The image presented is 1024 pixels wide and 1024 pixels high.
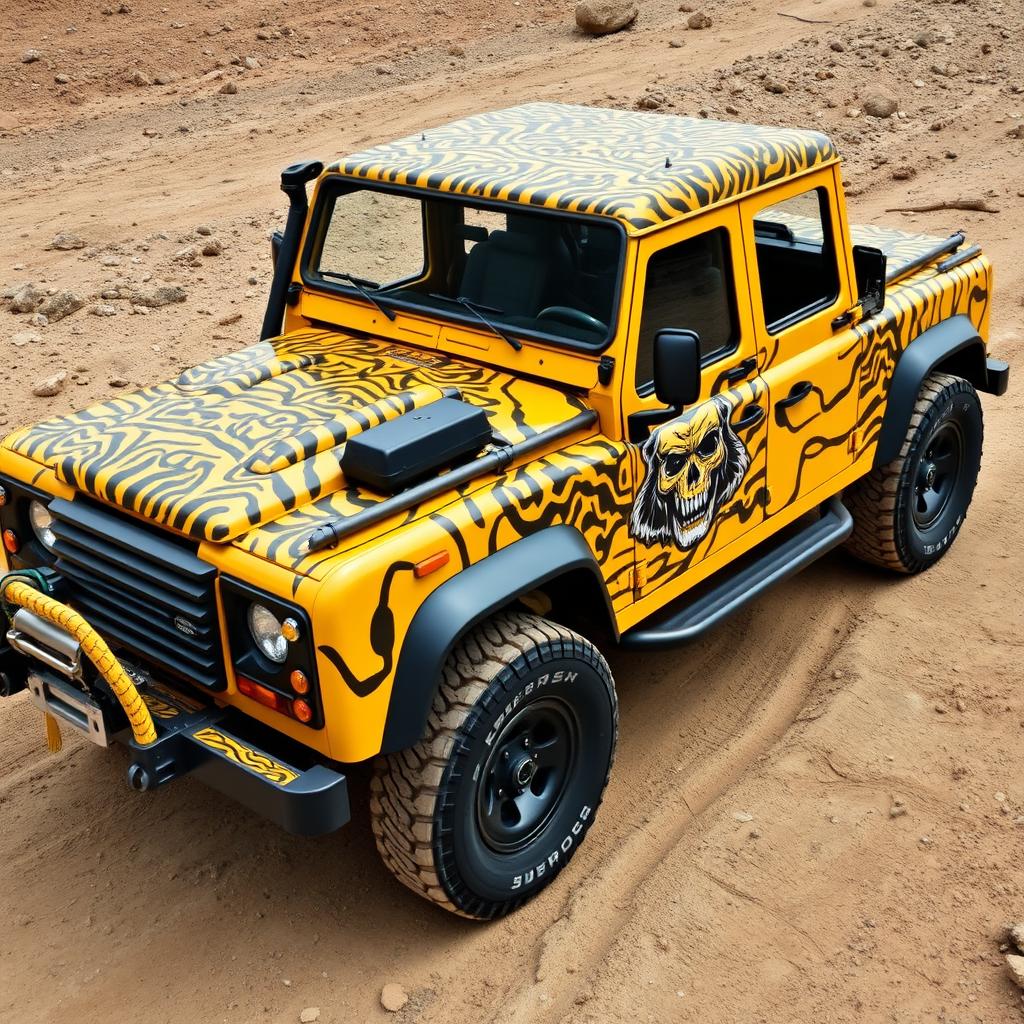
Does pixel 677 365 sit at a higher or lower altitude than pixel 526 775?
higher

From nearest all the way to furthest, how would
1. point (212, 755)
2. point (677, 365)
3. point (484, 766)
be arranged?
point (212, 755) < point (484, 766) < point (677, 365)

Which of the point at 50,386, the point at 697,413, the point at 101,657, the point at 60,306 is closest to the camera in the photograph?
the point at 101,657

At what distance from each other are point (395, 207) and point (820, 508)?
2.24 m

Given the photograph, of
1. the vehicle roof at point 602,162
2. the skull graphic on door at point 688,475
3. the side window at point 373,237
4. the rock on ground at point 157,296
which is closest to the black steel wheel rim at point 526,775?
the skull graphic on door at point 688,475

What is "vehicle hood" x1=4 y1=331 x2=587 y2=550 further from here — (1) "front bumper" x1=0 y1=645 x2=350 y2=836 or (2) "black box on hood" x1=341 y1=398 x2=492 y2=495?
(1) "front bumper" x1=0 y1=645 x2=350 y2=836

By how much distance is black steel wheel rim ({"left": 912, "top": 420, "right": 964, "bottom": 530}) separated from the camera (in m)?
5.80

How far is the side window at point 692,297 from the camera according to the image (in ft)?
14.0

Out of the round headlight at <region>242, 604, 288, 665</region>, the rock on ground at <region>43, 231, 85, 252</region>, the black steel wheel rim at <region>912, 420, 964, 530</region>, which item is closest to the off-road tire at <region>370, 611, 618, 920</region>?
the round headlight at <region>242, 604, 288, 665</region>

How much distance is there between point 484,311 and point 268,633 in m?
1.53

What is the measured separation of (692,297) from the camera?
14.5 feet

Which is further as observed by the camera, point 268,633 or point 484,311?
point 484,311

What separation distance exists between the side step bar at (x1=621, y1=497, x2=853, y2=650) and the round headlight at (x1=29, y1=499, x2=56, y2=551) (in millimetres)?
1972

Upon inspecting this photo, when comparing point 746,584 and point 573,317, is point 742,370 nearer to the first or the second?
point 573,317

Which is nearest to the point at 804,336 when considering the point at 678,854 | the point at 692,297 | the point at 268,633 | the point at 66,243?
the point at 692,297
